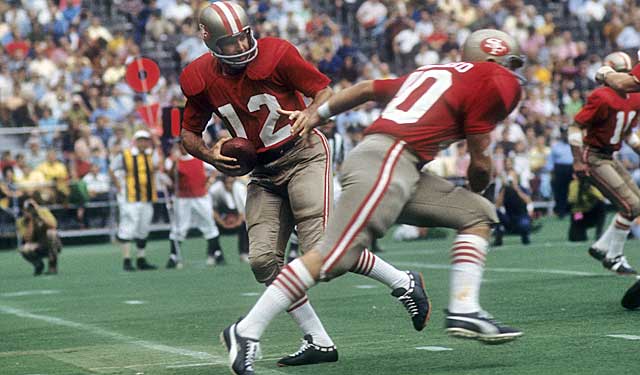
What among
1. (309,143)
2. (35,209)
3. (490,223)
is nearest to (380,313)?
(309,143)

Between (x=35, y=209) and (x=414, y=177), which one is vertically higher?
(x=414, y=177)

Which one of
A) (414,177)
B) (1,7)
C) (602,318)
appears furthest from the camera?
(1,7)

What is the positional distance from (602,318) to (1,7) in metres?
17.9

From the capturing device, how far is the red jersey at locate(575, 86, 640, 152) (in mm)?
12039

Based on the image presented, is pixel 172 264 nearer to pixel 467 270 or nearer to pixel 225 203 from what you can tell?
pixel 225 203

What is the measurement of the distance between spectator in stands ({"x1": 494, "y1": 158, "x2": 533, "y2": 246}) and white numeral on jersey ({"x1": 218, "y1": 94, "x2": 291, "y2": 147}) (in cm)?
1025

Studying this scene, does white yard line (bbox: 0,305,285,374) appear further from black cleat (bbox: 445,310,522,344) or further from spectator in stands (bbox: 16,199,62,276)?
spectator in stands (bbox: 16,199,62,276)

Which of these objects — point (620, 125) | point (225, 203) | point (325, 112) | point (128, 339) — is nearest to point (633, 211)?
point (620, 125)

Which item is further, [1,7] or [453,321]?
[1,7]

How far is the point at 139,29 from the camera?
24969mm

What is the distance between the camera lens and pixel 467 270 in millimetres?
6473

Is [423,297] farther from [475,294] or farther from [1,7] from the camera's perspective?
[1,7]

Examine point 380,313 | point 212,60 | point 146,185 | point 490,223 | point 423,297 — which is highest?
point 212,60

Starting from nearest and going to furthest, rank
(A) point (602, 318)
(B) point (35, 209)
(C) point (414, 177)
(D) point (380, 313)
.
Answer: (C) point (414, 177) → (A) point (602, 318) → (D) point (380, 313) → (B) point (35, 209)
